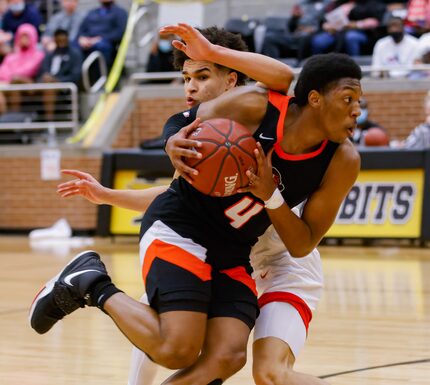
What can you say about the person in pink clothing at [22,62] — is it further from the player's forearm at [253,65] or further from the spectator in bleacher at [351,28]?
the player's forearm at [253,65]

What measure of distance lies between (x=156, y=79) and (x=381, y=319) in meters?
8.96

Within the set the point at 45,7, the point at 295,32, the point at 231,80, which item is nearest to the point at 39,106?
the point at 45,7

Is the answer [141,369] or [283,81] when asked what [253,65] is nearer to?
[283,81]

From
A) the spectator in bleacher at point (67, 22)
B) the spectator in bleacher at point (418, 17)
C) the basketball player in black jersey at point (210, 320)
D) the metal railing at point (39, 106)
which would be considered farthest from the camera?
the spectator in bleacher at point (67, 22)

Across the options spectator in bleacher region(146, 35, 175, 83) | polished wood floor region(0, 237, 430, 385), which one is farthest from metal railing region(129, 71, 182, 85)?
polished wood floor region(0, 237, 430, 385)

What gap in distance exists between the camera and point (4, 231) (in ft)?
45.8

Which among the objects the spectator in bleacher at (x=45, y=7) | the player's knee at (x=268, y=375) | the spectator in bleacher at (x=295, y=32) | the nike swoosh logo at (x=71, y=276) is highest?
the nike swoosh logo at (x=71, y=276)

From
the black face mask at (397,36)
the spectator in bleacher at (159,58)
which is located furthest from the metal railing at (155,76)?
the black face mask at (397,36)

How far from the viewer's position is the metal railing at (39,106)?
44.8ft

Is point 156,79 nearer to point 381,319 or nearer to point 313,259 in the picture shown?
point 381,319

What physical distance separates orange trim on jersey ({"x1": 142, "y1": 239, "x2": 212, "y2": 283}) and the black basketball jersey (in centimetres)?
6

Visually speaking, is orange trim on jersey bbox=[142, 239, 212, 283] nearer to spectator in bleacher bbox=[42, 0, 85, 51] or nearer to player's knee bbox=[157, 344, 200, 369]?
player's knee bbox=[157, 344, 200, 369]

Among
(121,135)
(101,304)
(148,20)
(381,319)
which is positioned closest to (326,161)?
(101,304)

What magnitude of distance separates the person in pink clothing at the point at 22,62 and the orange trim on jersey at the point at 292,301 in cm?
1098
